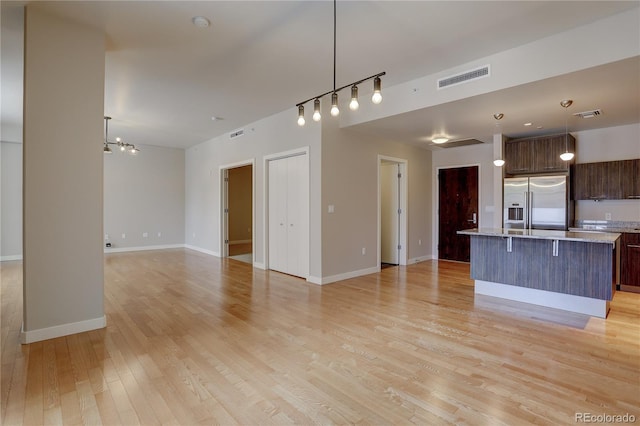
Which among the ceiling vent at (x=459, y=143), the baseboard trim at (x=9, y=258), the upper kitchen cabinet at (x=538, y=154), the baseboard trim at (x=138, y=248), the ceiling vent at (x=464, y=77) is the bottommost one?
the baseboard trim at (x=9, y=258)

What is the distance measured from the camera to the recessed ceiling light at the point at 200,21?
2971 mm

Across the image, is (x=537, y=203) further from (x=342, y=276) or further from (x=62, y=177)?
(x=62, y=177)

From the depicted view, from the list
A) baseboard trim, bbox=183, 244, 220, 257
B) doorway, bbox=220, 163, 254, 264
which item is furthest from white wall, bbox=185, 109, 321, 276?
doorway, bbox=220, 163, 254, 264

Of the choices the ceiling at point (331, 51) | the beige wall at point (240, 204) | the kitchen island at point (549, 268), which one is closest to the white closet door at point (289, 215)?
the ceiling at point (331, 51)

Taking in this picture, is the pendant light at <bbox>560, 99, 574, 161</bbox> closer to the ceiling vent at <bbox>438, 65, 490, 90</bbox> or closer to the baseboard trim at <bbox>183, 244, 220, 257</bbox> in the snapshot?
the ceiling vent at <bbox>438, 65, 490, 90</bbox>

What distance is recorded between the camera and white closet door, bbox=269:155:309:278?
5.61m

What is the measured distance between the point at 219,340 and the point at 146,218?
7.27 m

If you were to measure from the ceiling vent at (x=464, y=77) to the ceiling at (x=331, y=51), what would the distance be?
150 mm

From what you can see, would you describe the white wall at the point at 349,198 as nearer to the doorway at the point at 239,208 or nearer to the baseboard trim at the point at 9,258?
the doorway at the point at 239,208

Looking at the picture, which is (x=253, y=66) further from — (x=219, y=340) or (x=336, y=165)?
(x=219, y=340)

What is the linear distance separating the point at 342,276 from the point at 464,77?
342 cm

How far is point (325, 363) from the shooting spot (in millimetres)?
2605

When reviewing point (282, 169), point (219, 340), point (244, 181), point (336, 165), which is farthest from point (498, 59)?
point (244, 181)

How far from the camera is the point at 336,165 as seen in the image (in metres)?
5.44
